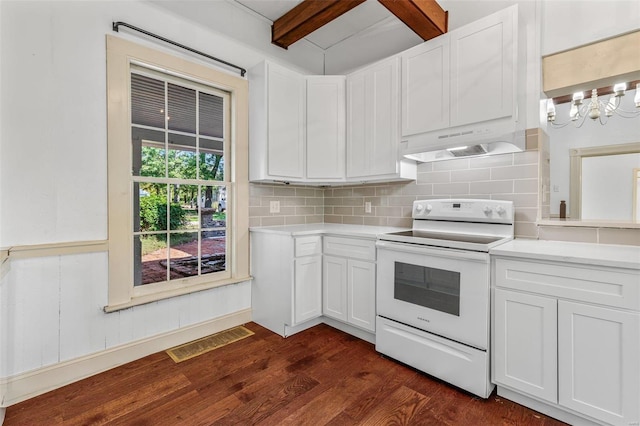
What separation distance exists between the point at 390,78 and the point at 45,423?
325cm

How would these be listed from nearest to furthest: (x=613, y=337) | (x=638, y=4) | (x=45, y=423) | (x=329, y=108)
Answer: (x=613, y=337) → (x=45, y=423) → (x=638, y=4) → (x=329, y=108)

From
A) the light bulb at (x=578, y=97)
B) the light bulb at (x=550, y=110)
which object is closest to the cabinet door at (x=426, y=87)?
the light bulb at (x=550, y=110)

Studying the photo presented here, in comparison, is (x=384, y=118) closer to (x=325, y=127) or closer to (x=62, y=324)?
(x=325, y=127)

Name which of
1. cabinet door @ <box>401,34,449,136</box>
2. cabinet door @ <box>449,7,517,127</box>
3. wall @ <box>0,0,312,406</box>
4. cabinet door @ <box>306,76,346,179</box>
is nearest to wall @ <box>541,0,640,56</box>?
cabinet door @ <box>449,7,517,127</box>

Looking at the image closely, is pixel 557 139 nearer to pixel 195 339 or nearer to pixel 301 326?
pixel 301 326

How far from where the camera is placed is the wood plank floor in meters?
1.58

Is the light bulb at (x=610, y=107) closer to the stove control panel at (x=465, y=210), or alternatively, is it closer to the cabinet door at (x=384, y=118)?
the stove control panel at (x=465, y=210)

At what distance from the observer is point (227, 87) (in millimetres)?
2678

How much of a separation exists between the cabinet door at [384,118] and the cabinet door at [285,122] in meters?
0.68

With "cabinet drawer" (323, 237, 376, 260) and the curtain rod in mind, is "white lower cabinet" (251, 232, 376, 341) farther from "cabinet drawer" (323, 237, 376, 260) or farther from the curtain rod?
the curtain rod

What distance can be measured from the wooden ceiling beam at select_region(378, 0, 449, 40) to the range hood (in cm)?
84

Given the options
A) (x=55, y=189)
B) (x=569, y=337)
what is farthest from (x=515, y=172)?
(x=55, y=189)

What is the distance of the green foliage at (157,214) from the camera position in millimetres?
2319

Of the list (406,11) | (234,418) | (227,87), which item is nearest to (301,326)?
(234,418)
